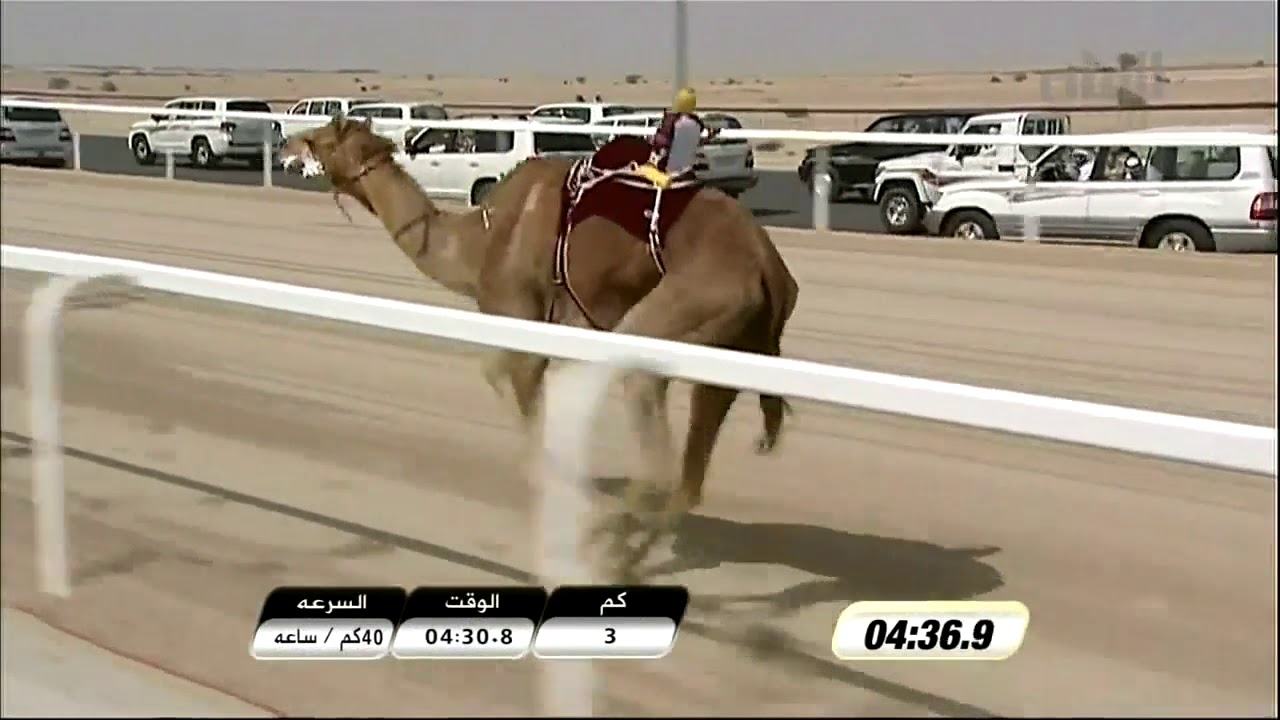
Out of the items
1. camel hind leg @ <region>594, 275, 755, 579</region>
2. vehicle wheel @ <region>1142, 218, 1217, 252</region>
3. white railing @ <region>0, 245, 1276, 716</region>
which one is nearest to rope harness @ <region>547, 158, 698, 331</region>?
camel hind leg @ <region>594, 275, 755, 579</region>

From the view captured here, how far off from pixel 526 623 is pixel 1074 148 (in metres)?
12.5

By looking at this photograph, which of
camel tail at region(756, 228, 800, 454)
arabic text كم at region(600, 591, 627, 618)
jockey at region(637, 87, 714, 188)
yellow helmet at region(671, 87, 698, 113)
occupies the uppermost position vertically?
yellow helmet at region(671, 87, 698, 113)

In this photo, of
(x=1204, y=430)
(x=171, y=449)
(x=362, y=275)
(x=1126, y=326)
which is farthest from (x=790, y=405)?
(x=362, y=275)

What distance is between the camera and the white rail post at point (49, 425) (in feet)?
14.7

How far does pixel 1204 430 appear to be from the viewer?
247 cm

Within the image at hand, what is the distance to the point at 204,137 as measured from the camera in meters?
21.8

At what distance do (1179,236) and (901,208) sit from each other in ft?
11.3

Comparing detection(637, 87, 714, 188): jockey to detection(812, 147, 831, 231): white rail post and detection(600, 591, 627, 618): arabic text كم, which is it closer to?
detection(600, 591, 627, 618): arabic text كم

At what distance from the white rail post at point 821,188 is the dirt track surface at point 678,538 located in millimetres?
6423

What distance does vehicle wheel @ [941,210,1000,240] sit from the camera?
1467cm

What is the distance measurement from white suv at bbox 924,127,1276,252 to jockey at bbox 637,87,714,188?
25.5 feet

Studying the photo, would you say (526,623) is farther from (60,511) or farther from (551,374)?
(60,511)

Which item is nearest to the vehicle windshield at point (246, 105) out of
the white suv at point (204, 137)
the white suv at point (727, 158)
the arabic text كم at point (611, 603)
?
the white suv at point (204, 137)

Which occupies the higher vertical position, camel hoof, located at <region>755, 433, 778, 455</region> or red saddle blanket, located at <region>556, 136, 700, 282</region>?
red saddle blanket, located at <region>556, 136, 700, 282</region>
